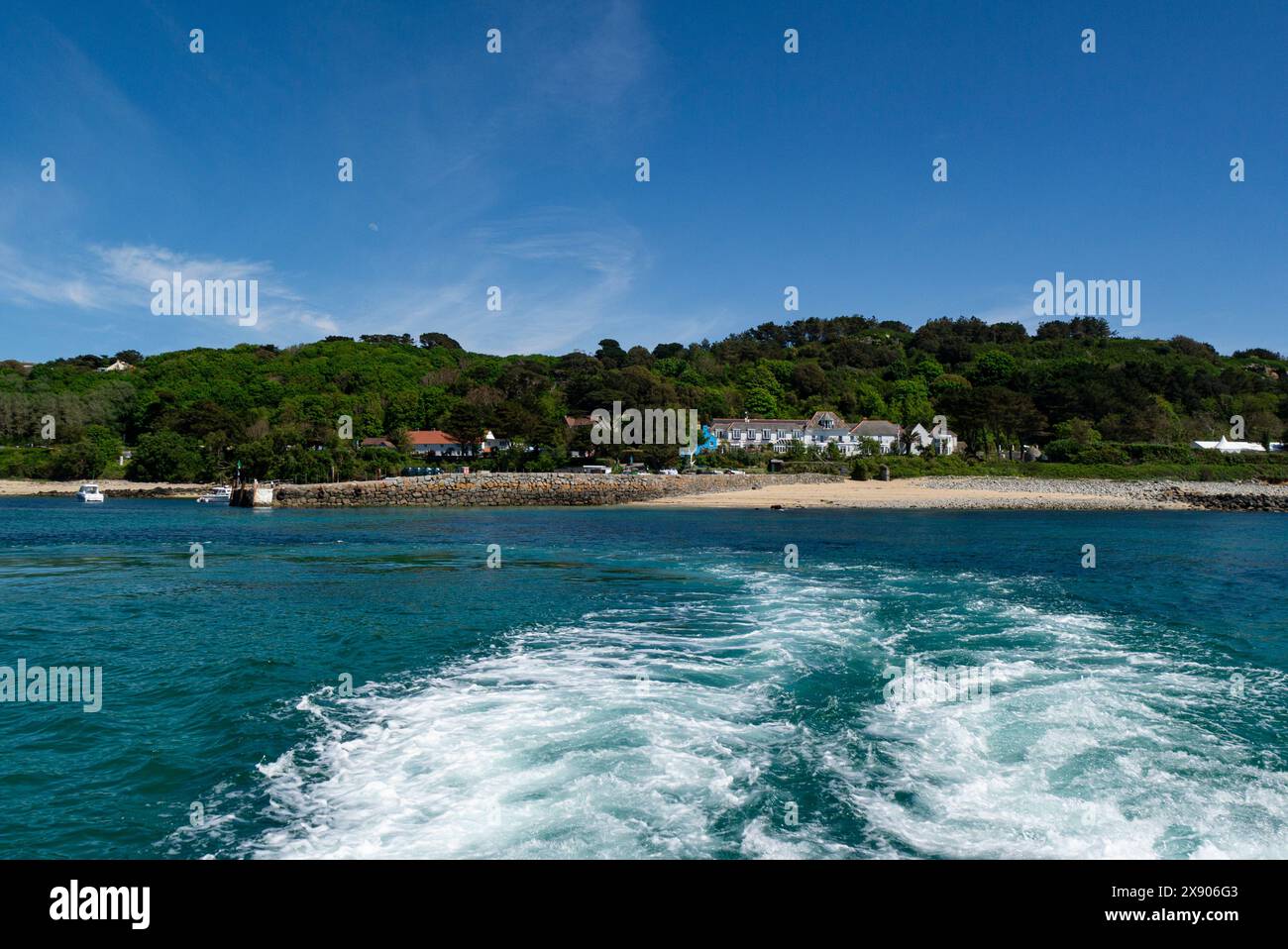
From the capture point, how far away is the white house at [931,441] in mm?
104312

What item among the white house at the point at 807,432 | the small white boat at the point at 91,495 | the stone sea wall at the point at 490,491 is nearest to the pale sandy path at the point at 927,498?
the stone sea wall at the point at 490,491

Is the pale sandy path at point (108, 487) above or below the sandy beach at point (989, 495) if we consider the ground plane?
above

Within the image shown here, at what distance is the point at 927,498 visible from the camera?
5953cm

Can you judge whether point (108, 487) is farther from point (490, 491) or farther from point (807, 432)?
point (807, 432)

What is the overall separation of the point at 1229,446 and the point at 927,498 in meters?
55.2

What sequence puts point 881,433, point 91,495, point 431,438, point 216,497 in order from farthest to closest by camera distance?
1. point 881,433
2. point 431,438
3. point 216,497
4. point 91,495

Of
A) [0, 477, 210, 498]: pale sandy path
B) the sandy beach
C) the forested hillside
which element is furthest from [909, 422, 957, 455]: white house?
[0, 477, 210, 498]: pale sandy path

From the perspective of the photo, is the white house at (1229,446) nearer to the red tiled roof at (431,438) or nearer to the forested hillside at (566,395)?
the forested hillside at (566,395)

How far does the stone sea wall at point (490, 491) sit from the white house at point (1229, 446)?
63.9 m

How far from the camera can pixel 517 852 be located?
6.19m

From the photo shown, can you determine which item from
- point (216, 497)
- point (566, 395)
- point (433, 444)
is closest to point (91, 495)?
point (216, 497)

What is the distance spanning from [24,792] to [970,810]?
31.9 ft

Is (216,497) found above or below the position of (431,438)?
below
